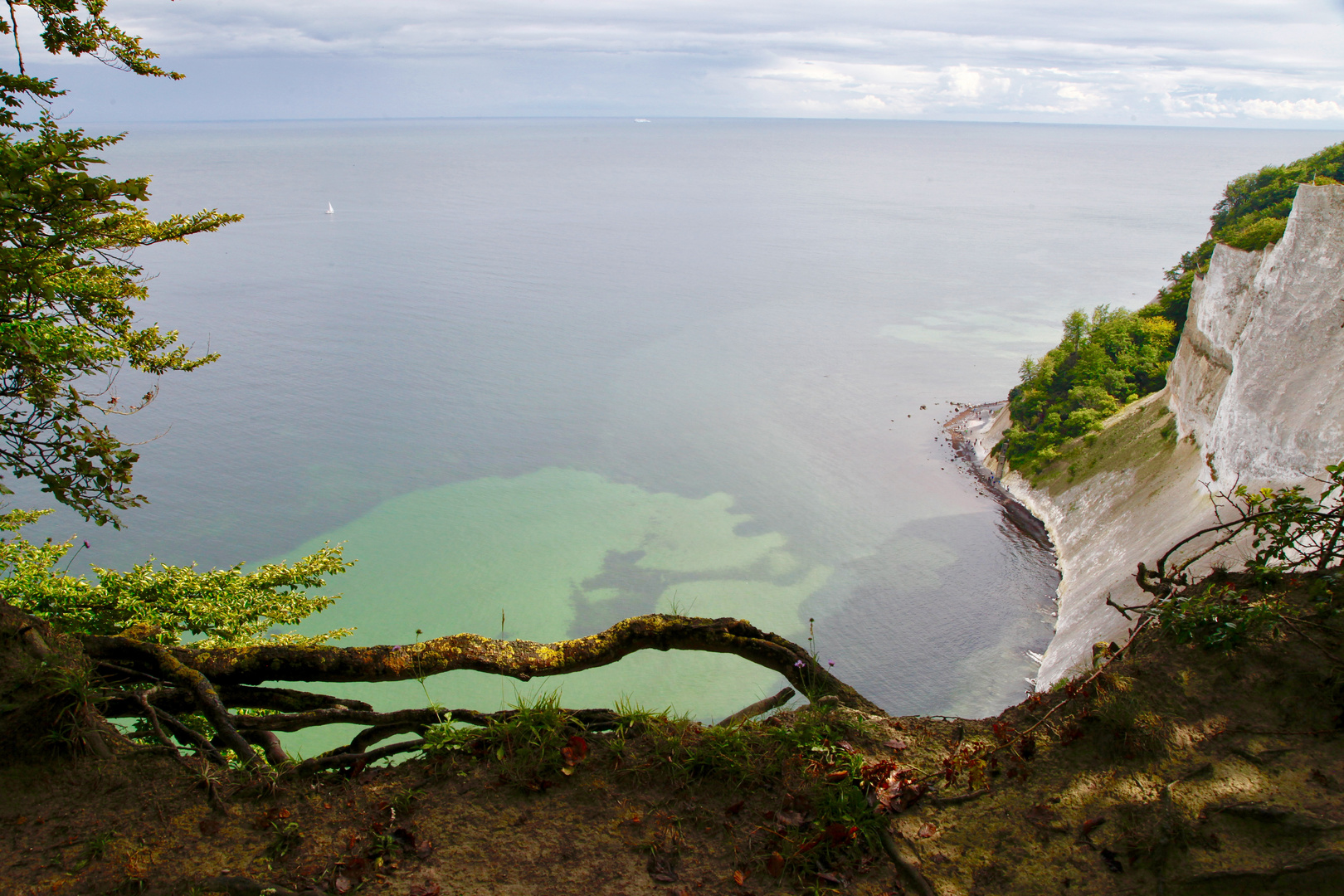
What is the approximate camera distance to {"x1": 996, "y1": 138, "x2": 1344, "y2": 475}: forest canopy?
42469mm

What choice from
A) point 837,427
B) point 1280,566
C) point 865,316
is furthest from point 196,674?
point 865,316

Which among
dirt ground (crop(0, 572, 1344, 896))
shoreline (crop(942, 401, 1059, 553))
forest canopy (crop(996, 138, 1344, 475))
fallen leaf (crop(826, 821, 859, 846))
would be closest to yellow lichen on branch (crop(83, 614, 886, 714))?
dirt ground (crop(0, 572, 1344, 896))

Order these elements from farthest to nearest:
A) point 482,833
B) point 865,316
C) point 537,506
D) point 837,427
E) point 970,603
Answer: point 865,316 → point 837,427 → point 537,506 → point 970,603 → point 482,833

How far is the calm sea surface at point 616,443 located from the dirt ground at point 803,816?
54.9ft

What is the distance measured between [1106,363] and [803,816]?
47.6 metres

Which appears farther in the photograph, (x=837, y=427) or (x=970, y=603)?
(x=837, y=427)

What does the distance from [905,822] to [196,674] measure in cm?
452

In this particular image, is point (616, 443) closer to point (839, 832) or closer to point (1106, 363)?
point (1106, 363)

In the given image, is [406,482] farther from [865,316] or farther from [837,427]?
[865,316]

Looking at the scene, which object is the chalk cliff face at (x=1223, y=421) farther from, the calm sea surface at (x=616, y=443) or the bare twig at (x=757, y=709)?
the bare twig at (x=757, y=709)

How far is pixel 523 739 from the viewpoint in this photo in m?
4.71

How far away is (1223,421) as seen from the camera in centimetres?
2780

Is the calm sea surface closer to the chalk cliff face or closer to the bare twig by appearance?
the chalk cliff face

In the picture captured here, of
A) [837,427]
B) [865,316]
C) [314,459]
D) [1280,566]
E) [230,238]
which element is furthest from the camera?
[230,238]
